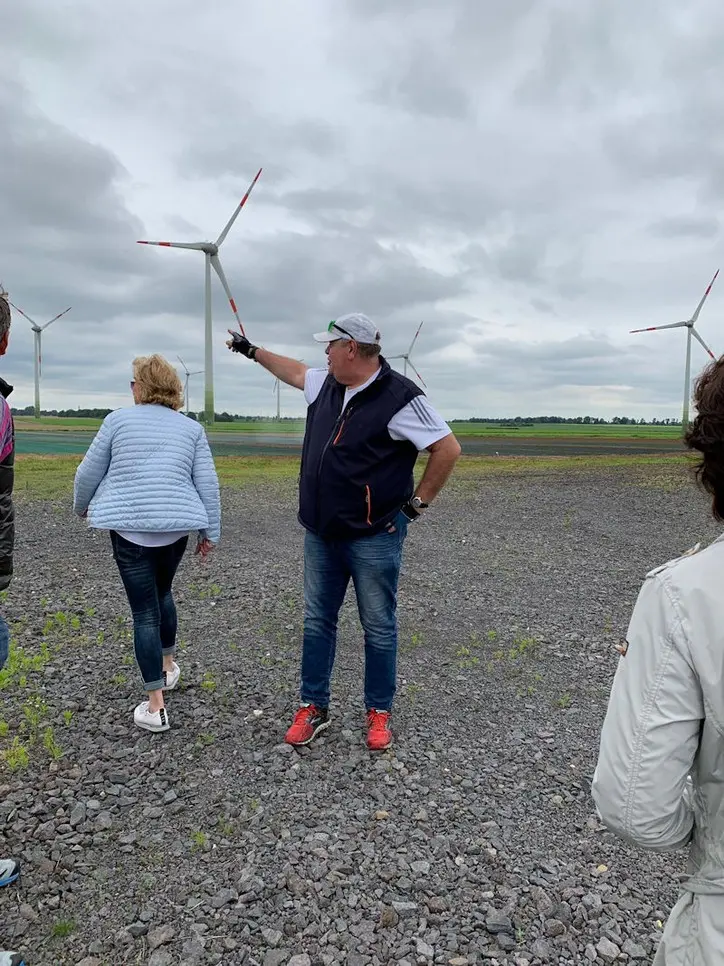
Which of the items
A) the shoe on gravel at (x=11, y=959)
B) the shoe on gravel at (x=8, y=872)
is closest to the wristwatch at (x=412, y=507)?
the shoe on gravel at (x=8, y=872)

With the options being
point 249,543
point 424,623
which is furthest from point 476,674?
point 249,543

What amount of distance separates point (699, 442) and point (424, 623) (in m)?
6.42

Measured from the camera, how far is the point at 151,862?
350cm

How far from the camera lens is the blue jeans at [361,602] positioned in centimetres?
451

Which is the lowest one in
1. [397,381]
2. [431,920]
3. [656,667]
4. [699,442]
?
[431,920]

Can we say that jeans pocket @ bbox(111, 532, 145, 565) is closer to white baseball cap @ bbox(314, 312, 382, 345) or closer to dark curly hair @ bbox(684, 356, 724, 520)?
white baseball cap @ bbox(314, 312, 382, 345)

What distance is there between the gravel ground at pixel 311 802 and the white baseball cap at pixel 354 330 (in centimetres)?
279

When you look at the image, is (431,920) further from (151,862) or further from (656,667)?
(656,667)

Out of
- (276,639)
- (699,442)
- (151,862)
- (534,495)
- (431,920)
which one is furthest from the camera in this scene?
(534,495)

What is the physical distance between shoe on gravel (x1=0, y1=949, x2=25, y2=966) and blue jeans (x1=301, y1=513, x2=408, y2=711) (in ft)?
7.48

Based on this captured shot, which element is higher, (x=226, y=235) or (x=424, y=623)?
(x=226, y=235)

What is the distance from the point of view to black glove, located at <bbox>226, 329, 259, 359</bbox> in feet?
17.5

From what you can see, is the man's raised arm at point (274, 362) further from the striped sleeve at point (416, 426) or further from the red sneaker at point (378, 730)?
the red sneaker at point (378, 730)

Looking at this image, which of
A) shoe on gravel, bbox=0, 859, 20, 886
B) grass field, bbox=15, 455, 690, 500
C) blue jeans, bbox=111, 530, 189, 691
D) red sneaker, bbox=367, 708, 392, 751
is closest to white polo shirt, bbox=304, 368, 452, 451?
blue jeans, bbox=111, 530, 189, 691
